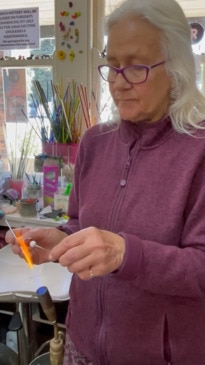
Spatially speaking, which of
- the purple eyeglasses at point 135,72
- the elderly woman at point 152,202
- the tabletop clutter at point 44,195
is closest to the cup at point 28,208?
the tabletop clutter at point 44,195

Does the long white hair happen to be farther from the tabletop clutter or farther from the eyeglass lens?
the tabletop clutter

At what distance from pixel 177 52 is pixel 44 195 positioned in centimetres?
114

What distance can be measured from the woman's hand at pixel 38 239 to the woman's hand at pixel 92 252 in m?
0.22

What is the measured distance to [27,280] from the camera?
1.42 meters

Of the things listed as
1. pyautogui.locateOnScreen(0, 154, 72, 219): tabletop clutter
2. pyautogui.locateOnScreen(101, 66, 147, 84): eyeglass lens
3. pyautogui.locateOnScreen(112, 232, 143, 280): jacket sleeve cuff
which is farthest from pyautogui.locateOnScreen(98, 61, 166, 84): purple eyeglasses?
pyautogui.locateOnScreen(0, 154, 72, 219): tabletop clutter

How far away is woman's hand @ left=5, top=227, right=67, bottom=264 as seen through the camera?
0.89 m

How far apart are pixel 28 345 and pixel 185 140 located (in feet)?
4.03

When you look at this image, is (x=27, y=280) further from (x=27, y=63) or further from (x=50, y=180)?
(x=27, y=63)

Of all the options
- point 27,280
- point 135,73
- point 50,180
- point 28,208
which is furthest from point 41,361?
point 135,73

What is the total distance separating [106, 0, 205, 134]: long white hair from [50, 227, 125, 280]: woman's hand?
32 cm

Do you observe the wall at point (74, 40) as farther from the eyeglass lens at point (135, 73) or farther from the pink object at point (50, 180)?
the eyeglass lens at point (135, 73)

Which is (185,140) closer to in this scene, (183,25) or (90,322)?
(183,25)

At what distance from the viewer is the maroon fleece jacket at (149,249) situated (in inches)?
28.5

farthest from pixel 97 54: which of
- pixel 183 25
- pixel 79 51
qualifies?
pixel 183 25
